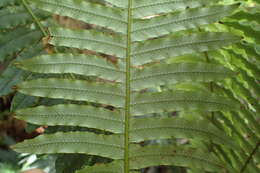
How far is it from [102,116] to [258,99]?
445mm

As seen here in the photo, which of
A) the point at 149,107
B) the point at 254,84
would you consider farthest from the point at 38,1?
the point at 254,84

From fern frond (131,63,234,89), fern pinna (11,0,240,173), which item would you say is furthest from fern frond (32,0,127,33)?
fern frond (131,63,234,89)

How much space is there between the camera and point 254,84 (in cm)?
85

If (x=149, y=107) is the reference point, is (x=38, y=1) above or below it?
→ above

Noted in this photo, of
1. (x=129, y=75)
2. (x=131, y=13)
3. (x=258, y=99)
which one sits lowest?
(x=258, y=99)

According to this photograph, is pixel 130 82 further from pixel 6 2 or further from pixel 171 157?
pixel 6 2

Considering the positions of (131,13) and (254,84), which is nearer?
(131,13)

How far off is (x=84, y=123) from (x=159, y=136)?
17cm

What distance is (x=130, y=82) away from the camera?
699 mm

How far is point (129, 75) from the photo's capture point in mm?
697

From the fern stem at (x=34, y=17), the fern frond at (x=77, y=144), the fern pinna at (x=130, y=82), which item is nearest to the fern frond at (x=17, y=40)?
the fern stem at (x=34, y=17)

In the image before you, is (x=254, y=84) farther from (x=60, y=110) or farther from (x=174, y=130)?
(x=60, y=110)

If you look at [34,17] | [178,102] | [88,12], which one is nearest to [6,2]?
[34,17]

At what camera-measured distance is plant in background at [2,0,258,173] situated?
2.21 feet
